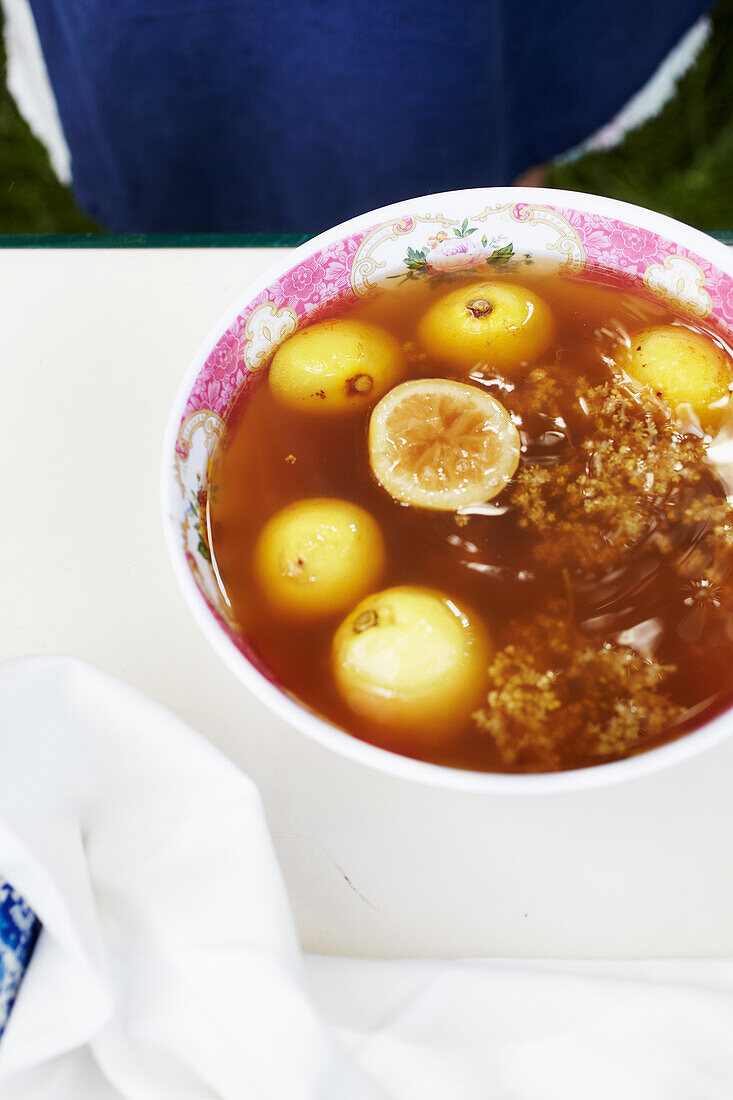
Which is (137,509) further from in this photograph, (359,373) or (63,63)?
(63,63)

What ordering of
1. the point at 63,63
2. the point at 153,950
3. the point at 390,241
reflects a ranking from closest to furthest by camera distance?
the point at 153,950
the point at 390,241
the point at 63,63

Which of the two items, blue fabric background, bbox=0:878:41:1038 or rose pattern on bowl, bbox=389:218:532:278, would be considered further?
rose pattern on bowl, bbox=389:218:532:278

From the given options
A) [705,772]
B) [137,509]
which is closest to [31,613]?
[137,509]

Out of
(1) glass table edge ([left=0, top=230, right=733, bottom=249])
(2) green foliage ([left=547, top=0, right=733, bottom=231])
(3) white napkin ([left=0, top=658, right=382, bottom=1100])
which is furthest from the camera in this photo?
(2) green foliage ([left=547, top=0, right=733, bottom=231])

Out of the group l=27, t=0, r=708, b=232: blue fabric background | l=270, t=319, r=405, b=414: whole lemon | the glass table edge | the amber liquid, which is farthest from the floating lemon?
l=27, t=0, r=708, b=232: blue fabric background

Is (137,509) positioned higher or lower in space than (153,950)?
higher

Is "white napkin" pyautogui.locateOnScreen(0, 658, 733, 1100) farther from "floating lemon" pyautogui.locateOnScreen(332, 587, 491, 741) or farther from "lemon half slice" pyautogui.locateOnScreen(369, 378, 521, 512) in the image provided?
"lemon half slice" pyautogui.locateOnScreen(369, 378, 521, 512)

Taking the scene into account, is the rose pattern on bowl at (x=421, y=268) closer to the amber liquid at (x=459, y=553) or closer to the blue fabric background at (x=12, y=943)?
the amber liquid at (x=459, y=553)
